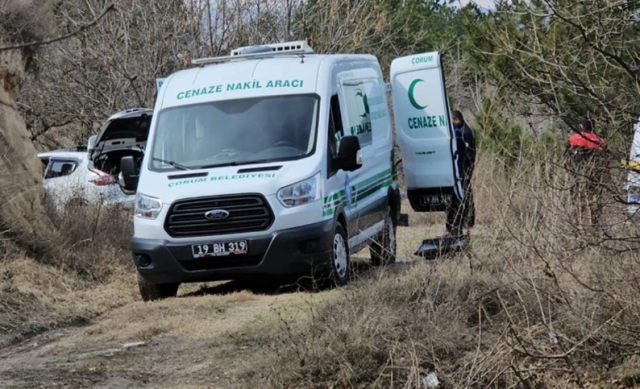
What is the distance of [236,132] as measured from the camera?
37.8ft

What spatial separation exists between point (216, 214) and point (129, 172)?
1.73 m

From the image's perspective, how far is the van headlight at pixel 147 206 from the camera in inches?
432

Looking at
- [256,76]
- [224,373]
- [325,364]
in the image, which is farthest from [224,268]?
[325,364]

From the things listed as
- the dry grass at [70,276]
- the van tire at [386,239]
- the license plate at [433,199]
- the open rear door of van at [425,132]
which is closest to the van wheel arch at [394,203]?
the van tire at [386,239]

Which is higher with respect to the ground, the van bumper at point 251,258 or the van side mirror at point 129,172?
the van side mirror at point 129,172

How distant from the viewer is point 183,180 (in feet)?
36.3

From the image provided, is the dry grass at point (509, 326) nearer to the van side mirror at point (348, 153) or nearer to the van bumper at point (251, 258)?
the van bumper at point (251, 258)

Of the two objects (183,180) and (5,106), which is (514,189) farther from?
(5,106)

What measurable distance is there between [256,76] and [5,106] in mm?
3535

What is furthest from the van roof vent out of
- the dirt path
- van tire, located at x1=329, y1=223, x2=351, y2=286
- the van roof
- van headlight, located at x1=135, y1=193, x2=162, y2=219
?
the dirt path

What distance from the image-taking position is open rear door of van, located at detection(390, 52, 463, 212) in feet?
44.5

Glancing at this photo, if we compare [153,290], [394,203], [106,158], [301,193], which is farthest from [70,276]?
[106,158]

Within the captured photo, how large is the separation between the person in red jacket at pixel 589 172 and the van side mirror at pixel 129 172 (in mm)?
5624

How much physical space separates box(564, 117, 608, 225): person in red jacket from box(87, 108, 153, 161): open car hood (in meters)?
9.41
